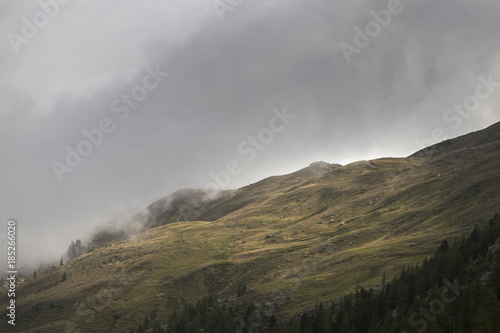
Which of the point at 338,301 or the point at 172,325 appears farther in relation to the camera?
the point at 172,325

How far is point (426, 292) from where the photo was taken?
314ft

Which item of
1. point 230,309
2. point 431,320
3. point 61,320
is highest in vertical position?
point 61,320

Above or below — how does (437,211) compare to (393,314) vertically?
above

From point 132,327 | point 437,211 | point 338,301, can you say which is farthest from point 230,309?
point 437,211

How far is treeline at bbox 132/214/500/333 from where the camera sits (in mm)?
75875

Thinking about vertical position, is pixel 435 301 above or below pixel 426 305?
above

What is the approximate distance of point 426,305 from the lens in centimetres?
8756

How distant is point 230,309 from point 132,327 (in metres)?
50.8

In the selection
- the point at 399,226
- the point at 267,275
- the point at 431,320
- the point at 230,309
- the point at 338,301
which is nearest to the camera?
the point at 431,320

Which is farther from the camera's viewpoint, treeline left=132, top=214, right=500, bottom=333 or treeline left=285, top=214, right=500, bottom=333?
treeline left=132, top=214, right=500, bottom=333

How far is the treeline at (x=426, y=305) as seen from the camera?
75.9 m

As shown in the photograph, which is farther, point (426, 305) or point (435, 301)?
point (426, 305)

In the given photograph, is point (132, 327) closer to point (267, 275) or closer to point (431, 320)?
point (267, 275)

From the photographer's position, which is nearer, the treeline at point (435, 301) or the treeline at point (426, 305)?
the treeline at point (435, 301)
